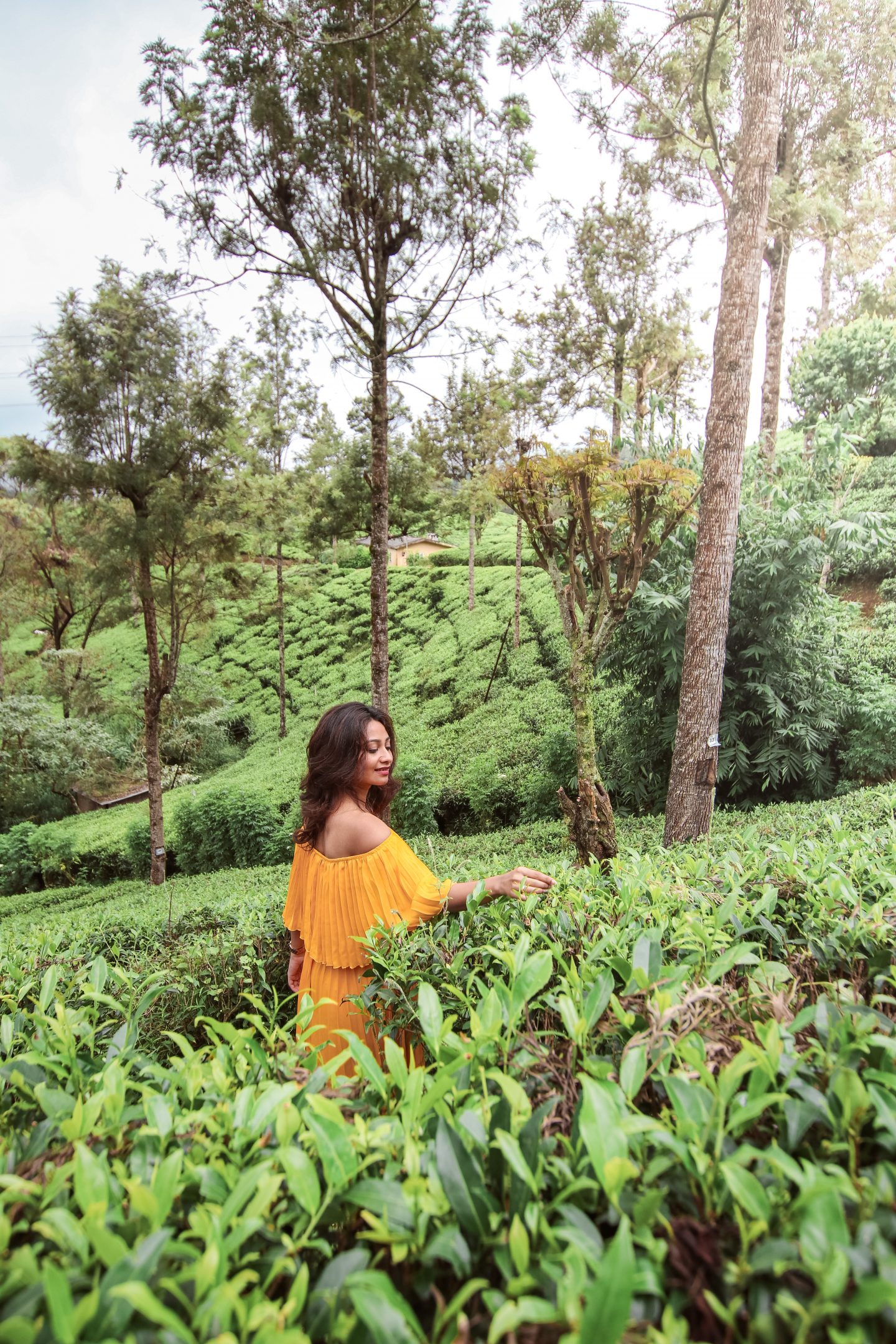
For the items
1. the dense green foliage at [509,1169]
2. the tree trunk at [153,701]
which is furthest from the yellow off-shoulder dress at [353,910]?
the tree trunk at [153,701]

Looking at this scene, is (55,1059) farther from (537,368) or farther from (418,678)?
(418,678)

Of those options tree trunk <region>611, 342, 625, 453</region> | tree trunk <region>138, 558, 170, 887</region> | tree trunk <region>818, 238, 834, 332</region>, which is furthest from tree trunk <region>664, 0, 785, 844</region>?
tree trunk <region>818, 238, 834, 332</region>

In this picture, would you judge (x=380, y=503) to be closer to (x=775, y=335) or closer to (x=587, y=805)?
(x=587, y=805)

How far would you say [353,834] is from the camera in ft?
6.13

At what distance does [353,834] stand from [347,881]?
0.12 m

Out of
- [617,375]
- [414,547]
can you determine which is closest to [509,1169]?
[617,375]

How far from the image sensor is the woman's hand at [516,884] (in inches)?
69.1

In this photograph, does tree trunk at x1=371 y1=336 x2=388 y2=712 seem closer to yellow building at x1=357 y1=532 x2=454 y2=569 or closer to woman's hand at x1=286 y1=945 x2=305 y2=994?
woman's hand at x1=286 y1=945 x2=305 y2=994

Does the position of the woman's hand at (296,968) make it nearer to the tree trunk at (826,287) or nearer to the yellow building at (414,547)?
the tree trunk at (826,287)

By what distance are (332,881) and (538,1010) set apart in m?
0.76

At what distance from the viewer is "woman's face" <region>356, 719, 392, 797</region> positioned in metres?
2.03

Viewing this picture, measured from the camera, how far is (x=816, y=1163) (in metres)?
0.74

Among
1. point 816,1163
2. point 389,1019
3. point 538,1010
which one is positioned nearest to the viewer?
point 816,1163

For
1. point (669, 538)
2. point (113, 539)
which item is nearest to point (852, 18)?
point (669, 538)
